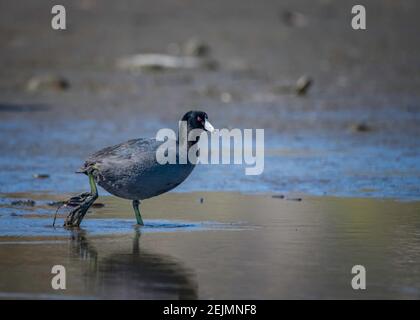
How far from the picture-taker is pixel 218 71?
69.4 feet

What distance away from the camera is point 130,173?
9.63 m

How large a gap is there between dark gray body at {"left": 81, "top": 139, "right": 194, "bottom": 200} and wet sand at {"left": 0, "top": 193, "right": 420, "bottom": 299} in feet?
1.14

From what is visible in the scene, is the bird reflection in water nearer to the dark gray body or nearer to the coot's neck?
the dark gray body

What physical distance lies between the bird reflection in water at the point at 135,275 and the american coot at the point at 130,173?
3.28 feet

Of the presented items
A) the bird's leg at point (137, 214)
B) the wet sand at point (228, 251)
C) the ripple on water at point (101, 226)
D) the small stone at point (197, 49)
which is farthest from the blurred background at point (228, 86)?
the bird's leg at point (137, 214)

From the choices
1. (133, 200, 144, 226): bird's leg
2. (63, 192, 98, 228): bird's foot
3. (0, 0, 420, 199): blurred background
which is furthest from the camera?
(0, 0, 420, 199): blurred background

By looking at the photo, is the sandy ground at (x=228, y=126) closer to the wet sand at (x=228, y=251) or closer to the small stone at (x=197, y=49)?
the wet sand at (x=228, y=251)

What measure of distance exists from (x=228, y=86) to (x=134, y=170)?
10.3 m

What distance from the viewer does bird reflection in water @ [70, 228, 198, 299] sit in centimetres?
698

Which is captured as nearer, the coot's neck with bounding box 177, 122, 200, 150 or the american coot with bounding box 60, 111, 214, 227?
the american coot with bounding box 60, 111, 214, 227

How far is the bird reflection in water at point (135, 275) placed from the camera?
698 centimetres

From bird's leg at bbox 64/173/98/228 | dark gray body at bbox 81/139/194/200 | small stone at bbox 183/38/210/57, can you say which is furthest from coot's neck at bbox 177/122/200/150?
small stone at bbox 183/38/210/57

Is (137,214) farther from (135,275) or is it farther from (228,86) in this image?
A: (228,86)

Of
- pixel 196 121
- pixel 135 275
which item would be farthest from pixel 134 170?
pixel 135 275
